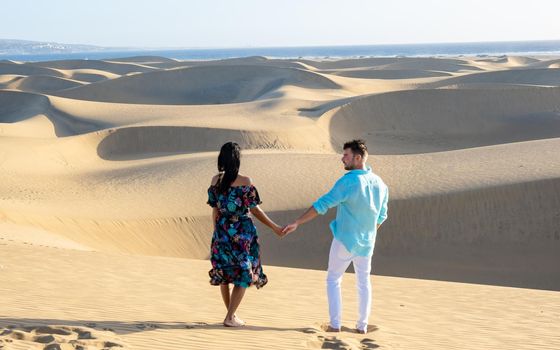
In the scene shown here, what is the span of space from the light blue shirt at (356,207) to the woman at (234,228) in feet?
1.79

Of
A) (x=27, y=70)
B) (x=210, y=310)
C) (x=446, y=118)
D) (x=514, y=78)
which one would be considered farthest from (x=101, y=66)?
(x=210, y=310)

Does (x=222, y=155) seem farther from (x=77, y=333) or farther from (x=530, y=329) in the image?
(x=530, y=329)

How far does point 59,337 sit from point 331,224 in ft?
6.99

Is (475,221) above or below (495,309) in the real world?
above

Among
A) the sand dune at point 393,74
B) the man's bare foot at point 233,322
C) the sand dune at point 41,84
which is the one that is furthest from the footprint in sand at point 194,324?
the sand dune at point 393,74

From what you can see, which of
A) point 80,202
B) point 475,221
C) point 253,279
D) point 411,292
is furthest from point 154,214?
point 253,279

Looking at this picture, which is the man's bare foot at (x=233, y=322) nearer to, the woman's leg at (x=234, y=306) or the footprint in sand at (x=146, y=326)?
the woman's leg at (x=234, y=306)

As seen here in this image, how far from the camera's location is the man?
594cm

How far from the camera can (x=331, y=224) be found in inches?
241

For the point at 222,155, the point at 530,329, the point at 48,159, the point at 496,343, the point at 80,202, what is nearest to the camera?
the point at 222,155

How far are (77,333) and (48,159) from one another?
16984mm

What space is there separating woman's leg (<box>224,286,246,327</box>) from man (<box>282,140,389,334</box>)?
701mm

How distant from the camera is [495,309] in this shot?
8391mm

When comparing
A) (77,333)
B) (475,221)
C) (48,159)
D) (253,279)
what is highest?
(48,159)
